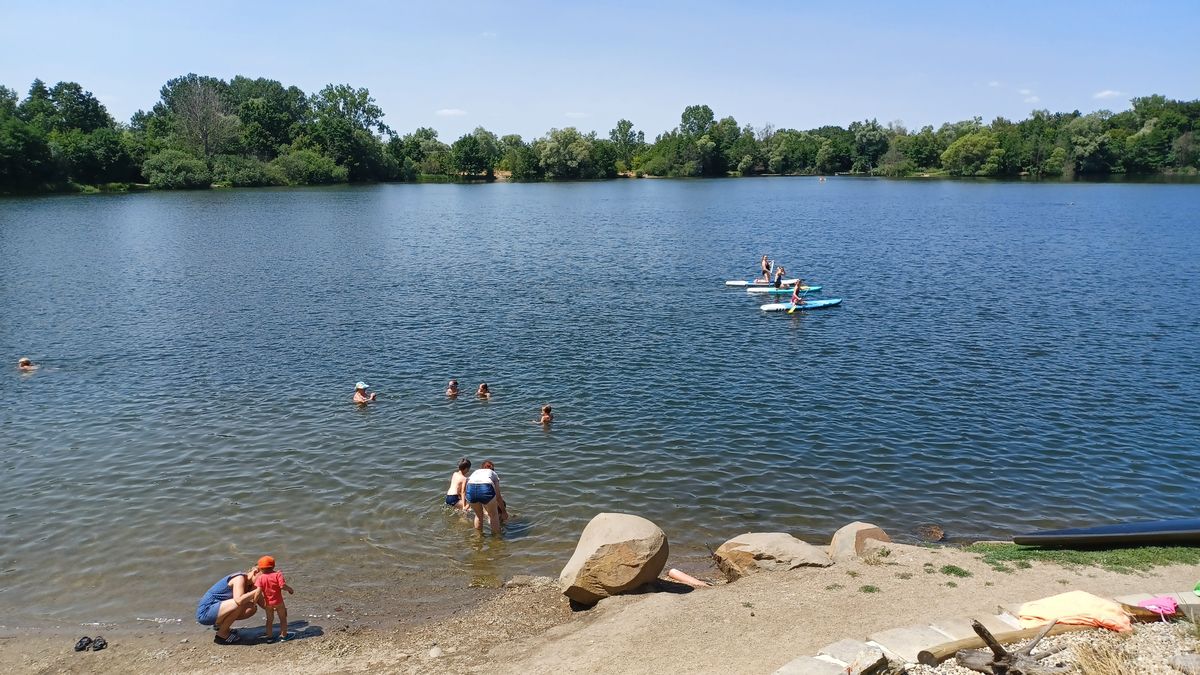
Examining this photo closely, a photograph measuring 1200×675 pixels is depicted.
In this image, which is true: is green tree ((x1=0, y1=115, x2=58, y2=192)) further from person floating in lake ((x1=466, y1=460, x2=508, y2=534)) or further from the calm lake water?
person floating in lake ((x1=466, y1=460, x2=508, y2=534))

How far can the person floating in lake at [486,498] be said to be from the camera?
18.1m

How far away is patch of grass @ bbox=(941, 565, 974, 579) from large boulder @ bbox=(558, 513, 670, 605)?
527 centimetres

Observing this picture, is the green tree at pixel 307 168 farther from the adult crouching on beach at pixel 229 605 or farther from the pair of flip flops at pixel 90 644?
the adult crouching on beach at pixel 229 605

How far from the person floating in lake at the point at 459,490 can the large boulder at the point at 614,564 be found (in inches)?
199

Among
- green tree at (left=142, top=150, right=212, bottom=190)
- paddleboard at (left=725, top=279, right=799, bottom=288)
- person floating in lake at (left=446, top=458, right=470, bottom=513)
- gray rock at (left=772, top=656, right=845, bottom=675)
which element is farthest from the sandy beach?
green tree at (left=142, top=150, right=212, bottom=190)

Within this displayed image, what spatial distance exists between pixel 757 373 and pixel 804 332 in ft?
25.6

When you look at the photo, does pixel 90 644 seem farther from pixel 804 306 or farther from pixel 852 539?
pixel 804 306

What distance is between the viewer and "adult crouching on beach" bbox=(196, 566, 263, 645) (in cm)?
1394

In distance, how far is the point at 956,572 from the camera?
1442 cm

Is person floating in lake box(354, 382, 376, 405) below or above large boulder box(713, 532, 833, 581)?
above

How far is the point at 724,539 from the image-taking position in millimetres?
18078

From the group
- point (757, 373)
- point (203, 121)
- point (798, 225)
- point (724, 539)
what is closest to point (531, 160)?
point (203, 121)

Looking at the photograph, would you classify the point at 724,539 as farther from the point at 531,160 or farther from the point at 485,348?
the point at 531,160

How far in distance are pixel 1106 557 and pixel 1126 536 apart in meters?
0.93
